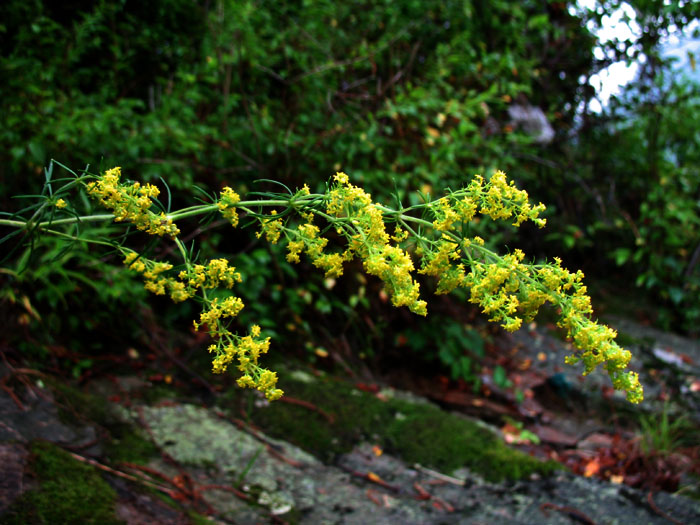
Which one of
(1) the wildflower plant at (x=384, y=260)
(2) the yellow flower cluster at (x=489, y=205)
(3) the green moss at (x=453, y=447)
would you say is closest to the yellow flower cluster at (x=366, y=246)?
(1) the wildflower plant at (x=384, y=260)

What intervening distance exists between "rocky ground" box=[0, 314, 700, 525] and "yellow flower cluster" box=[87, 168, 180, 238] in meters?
1.12

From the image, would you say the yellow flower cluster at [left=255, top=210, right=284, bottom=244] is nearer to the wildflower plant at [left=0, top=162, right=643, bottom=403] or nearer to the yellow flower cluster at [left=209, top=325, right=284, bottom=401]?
the wildflower plant at [left=0, top=162, right=643, bottom=403]

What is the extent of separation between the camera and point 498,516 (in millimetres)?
2707

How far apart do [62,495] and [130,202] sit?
1238 millimetres

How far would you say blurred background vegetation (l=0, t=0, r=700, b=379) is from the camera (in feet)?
11.2

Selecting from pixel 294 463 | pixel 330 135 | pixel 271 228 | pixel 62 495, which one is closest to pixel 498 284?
pixel 271 228

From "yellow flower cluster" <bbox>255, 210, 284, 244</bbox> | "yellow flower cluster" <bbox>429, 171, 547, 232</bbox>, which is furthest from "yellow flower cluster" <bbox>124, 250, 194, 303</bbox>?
"yellow flower cluster" <bbox>429, 171, 547, 232</bbox>

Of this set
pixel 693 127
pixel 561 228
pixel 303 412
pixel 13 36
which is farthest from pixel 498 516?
pixel 693 127

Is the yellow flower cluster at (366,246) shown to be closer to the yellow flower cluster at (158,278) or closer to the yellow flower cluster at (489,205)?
the yellow flower cluster at (489,205)

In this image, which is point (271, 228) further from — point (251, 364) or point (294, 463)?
point (294, 463)

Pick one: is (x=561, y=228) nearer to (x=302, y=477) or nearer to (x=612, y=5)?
(x=612, y=5)

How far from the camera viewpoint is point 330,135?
13.3 feet

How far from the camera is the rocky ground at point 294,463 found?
2.13 metres

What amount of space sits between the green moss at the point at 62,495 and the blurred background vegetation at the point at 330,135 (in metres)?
0.89
